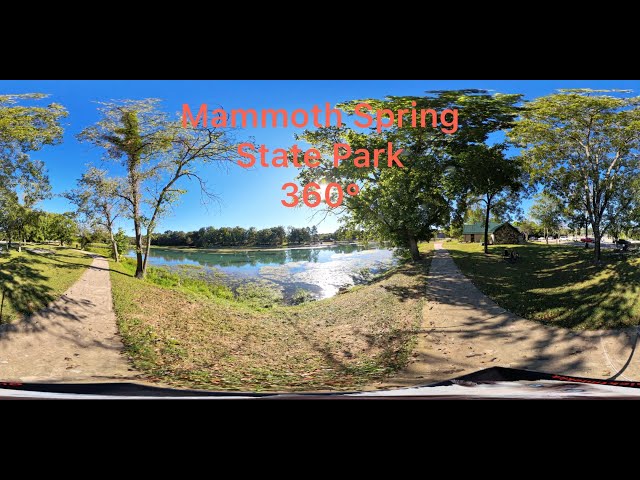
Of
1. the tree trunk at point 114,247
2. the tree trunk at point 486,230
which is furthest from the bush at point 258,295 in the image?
the tree trunk at point 486,230

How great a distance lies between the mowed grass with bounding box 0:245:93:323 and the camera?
98.4 inches

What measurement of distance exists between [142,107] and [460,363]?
135 inches

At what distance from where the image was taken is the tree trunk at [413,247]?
98.7 inches

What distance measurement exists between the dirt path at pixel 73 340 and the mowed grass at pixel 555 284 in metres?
3.04

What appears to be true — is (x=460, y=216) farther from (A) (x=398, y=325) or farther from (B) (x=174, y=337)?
(B) (x=174, y=337)

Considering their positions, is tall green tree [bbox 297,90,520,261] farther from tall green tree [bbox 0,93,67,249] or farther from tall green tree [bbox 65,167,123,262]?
tall green tree [bbox 0,93,67,249]

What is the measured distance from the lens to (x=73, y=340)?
2.47 meters

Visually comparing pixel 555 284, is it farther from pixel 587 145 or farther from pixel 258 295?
pixel 258 295

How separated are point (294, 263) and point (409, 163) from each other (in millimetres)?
1308

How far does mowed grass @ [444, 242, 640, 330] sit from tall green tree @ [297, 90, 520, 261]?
0.48 m

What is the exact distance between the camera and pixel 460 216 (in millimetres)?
2447

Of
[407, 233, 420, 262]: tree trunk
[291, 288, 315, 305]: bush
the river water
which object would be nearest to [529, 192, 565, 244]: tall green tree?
[407, 233, 420, 262]: tree trunk

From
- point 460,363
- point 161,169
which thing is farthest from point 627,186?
point 161,169

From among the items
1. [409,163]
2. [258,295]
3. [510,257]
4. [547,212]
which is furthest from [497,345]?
[258,295]
